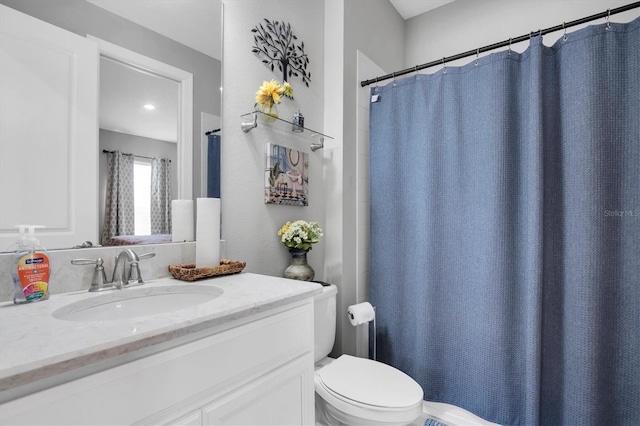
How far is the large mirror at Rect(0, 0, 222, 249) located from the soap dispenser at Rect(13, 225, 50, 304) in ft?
0.30

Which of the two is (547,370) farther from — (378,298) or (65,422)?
(65,422)

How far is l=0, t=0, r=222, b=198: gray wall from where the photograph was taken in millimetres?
916

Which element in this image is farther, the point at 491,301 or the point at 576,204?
the point at 491,301

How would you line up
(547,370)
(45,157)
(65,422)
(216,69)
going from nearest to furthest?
(65,422)
(45,157)
(216,69)
(547,370)

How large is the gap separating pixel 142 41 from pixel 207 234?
0.72 metres

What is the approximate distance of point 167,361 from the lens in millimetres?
645

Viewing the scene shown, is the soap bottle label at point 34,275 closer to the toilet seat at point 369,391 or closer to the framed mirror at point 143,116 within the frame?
the framed mirror at point 143,116

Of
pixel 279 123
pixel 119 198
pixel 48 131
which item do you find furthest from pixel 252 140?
pixel 48 131

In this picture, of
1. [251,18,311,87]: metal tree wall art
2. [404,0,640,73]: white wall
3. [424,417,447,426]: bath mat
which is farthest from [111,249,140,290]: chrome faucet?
[404,0,640,73]: white wall

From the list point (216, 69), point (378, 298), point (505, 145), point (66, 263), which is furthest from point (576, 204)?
point (66, 263)

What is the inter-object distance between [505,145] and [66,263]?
5.94 feet

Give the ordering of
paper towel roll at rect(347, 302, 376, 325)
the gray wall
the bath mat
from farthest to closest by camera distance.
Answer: paper towel roll at rect(347, 302, 376, 325) < the bath mat < the gray wall

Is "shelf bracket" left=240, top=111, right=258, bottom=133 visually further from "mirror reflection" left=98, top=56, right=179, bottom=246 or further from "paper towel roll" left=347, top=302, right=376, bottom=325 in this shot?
"paper towel roll" left=347, top=302, right=376, bottom=325

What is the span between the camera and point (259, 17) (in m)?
1.54
